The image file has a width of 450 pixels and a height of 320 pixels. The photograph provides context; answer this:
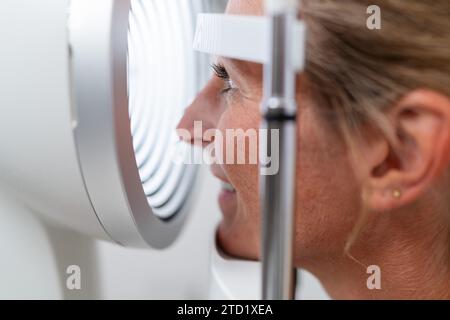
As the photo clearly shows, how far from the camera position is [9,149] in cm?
67

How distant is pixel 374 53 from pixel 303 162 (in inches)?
5.4

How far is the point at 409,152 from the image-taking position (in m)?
0.60

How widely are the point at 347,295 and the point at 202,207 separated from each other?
417mm

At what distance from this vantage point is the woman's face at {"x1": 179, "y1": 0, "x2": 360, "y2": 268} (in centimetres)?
63

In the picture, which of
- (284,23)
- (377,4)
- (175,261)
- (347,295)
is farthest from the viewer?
(175,261)

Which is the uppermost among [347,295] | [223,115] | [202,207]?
[223,115]

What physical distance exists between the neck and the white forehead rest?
279 mm

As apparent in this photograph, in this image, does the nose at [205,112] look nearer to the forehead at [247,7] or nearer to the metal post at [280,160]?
the forehead at [247,7]

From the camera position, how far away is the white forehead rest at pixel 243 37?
447mm

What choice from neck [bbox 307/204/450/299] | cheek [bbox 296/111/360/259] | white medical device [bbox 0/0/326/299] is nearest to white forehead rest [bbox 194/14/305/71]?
white medical device [bbox 0/0/326/299]

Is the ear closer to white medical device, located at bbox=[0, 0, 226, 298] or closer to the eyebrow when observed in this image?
the eyebrow

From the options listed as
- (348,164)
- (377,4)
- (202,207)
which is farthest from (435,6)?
(202,207)

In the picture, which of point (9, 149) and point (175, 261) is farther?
point (175, 261)
